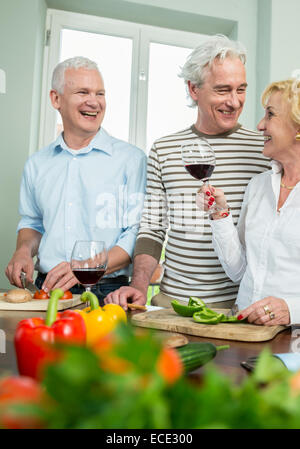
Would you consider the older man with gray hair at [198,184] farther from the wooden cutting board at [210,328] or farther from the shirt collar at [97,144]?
the wooden cutting board at [210,328]

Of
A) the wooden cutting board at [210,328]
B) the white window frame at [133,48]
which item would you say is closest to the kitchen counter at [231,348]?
the wooden cutting board at [210,328]

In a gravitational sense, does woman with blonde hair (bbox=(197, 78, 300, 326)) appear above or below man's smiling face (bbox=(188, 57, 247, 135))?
below

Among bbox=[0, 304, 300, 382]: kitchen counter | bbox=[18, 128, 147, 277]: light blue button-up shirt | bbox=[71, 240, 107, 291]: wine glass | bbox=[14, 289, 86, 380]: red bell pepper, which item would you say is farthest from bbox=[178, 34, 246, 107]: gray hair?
bbox=[14, 289, 86, 380]: red bell pepper

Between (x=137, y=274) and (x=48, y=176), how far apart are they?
0.79 metres

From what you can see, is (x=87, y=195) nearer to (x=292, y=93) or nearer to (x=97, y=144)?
(x=97, y=144)

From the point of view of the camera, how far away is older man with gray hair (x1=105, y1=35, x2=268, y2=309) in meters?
1.95

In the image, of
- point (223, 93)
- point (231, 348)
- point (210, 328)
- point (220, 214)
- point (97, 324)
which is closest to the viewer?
point (97, 324)

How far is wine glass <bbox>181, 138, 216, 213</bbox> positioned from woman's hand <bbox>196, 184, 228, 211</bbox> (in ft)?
0.08

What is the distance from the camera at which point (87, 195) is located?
7.25 ft

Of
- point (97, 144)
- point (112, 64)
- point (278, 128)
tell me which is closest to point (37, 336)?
point (278, 128)

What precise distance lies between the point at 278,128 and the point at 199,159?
0.35 meters

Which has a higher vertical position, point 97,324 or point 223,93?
point 223,93

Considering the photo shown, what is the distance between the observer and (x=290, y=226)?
158 cm

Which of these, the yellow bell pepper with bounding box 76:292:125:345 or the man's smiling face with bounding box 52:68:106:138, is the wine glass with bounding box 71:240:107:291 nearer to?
the yellow bell pepper with bounding box 76:292:125:345
